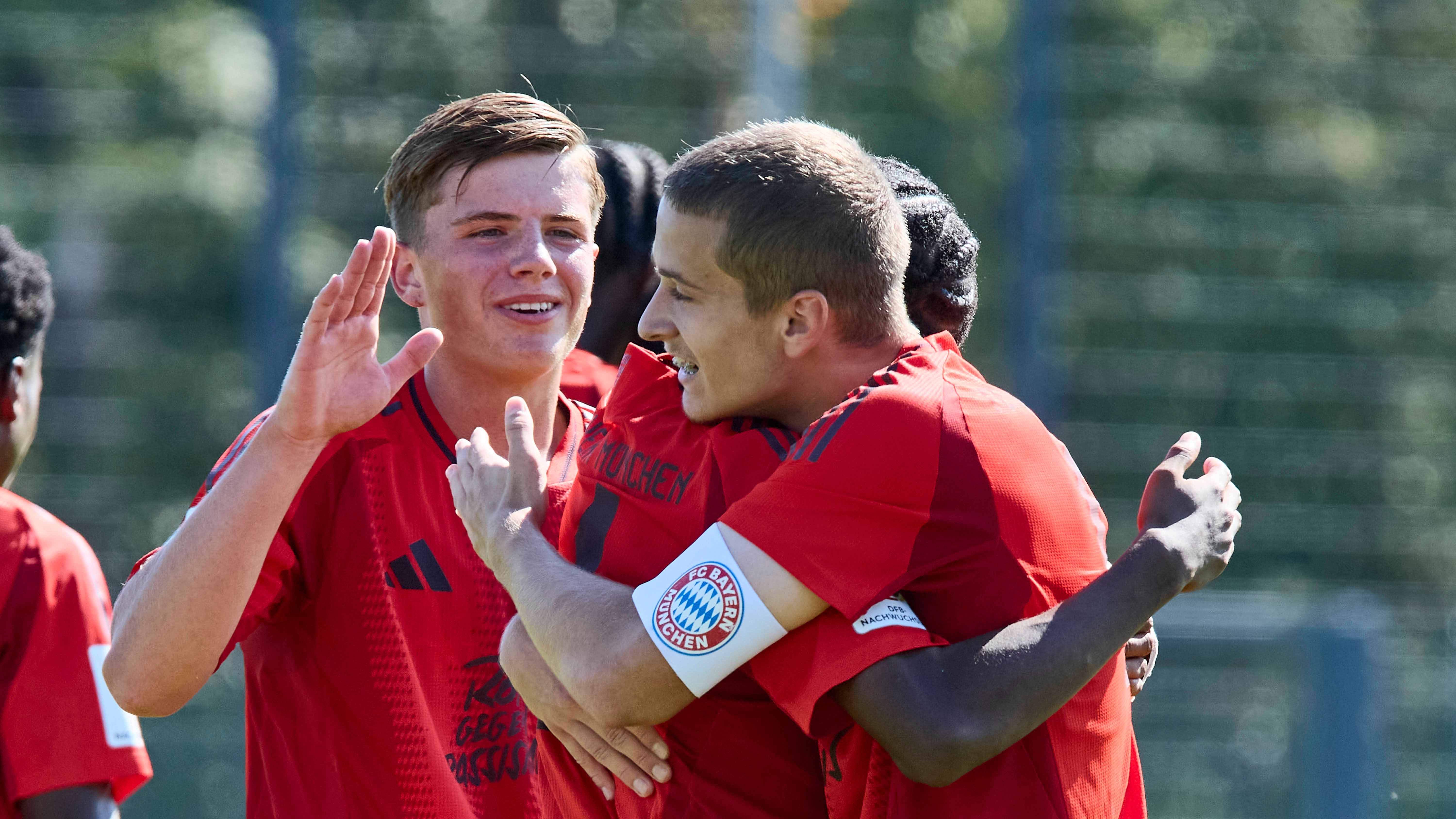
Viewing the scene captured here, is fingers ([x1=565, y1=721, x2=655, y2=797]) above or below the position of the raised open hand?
below

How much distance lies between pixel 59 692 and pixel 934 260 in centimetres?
198

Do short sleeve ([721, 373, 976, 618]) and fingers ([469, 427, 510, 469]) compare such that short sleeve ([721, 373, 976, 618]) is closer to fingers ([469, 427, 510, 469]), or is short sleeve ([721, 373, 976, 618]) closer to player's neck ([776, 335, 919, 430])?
player's neck ([776, 335, 919, 430])

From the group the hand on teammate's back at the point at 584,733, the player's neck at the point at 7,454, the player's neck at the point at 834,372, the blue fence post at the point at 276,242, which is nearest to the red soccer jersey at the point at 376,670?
the hand on teammate's back at the point at 584,733

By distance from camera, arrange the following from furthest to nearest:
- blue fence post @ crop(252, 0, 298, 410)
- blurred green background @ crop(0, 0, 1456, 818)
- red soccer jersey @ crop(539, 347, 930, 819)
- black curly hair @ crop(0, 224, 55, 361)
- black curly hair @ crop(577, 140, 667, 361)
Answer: blue fence post @ crop(252, 0, 298, 410) < blurred green background @ crop(0, 0, 1456, 818) < black curly hair @ crop(577, 140, 667, 361) < black curly hair @ crop(0, 224, 55, 361) < red soccer jersey @ crop(539, 347, 930, 819)

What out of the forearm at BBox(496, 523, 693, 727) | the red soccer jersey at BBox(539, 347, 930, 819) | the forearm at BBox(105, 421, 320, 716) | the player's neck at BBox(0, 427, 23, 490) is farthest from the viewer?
the player's neck at BBox(0, 427, 23, 490)

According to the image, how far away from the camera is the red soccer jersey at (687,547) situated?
2.20 metres

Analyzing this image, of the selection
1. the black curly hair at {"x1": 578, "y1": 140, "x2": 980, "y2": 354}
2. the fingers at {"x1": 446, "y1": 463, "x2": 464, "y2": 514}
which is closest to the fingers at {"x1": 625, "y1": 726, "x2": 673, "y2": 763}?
the fingers at {"x1": 446, "y1": 463, "x2": 464, "y2": 514}

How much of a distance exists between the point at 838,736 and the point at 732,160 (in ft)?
2.74

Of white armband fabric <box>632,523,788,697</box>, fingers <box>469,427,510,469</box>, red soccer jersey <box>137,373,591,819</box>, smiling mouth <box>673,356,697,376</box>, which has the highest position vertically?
smiling mouth <box>673,356,697,376</box>

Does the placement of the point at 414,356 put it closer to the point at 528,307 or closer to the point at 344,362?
the point at 344,362

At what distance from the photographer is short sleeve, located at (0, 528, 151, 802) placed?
3160mm

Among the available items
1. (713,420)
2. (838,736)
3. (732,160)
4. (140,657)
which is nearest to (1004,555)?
(838,736)

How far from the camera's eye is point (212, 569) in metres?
2.53

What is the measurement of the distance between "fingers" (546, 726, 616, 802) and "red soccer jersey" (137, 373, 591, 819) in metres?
0.54
